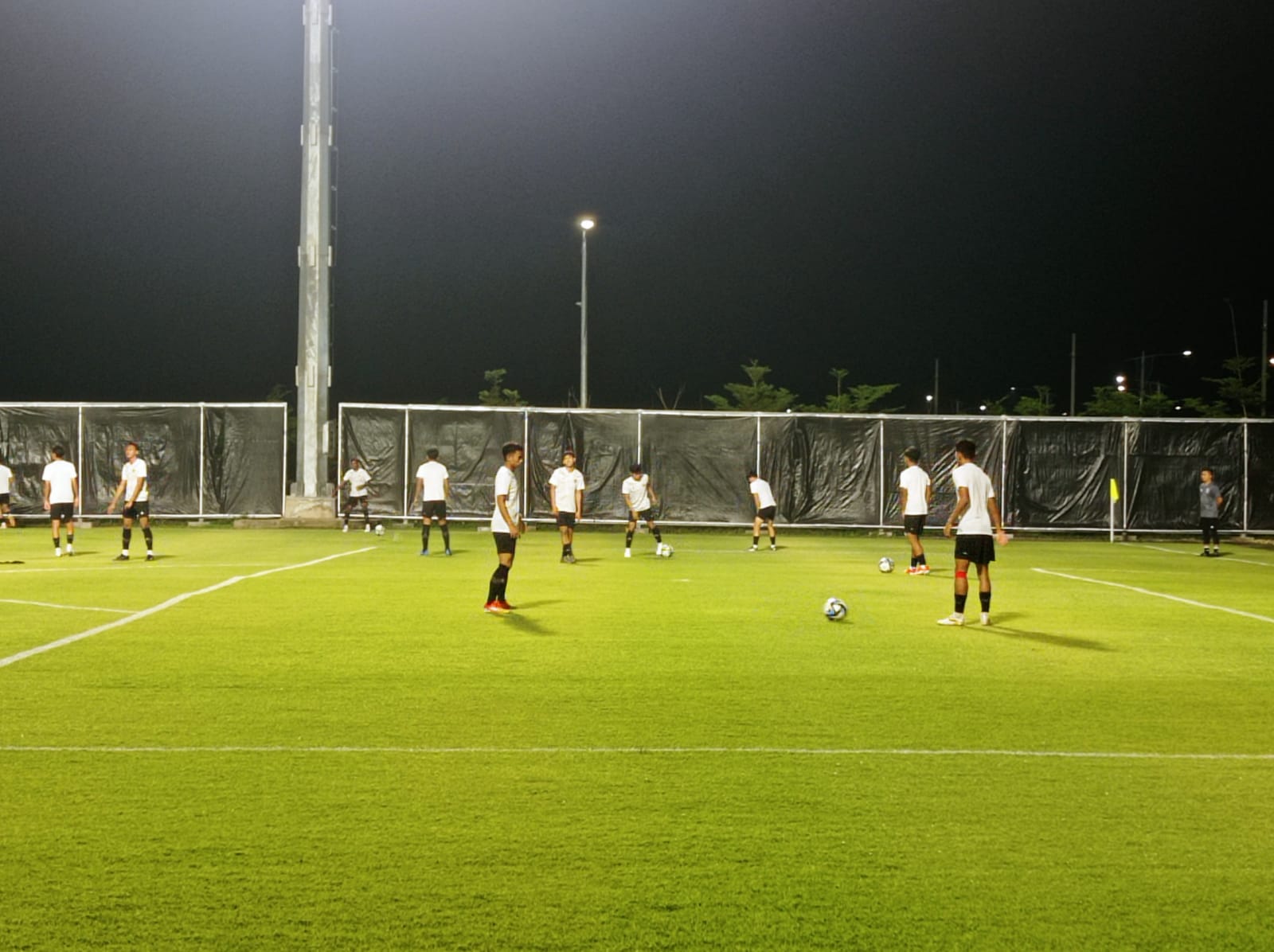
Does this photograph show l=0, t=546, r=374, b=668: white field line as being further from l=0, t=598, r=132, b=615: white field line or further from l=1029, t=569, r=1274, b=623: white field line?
l=1029, t=569, r=1274, b=623: white field line

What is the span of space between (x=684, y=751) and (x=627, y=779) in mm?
781

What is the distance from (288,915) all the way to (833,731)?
434 cm

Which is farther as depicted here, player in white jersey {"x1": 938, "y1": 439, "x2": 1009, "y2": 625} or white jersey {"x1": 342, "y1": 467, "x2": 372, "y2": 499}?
white jersey {"x1": 342, "y1": 467, "x2": 372, "y2": 499}

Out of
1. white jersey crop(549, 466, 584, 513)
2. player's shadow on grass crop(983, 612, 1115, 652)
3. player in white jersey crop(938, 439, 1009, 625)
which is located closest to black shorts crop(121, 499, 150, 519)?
white jersey crop(549, 466, 584, 513)

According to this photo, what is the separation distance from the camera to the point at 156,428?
107ft

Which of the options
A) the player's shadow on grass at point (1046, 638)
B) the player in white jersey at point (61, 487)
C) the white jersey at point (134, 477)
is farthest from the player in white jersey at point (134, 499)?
the player's shadow on grass at point (1046, 638)

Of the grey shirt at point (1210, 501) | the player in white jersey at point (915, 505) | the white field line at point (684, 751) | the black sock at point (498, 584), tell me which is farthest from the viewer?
the grey shirt at point (1210, 501)

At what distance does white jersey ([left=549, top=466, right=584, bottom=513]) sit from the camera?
870 inches

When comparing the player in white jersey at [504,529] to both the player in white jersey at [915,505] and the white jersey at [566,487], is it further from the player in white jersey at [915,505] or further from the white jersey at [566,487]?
the player in white jersey at [915,505]

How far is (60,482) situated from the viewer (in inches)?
864

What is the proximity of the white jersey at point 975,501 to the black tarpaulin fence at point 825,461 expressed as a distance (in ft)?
59.5

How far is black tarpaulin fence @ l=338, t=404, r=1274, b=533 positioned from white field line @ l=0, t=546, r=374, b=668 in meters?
10.5

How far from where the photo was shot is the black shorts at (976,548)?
13.8 m

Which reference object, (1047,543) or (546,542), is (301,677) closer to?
(546,542)
